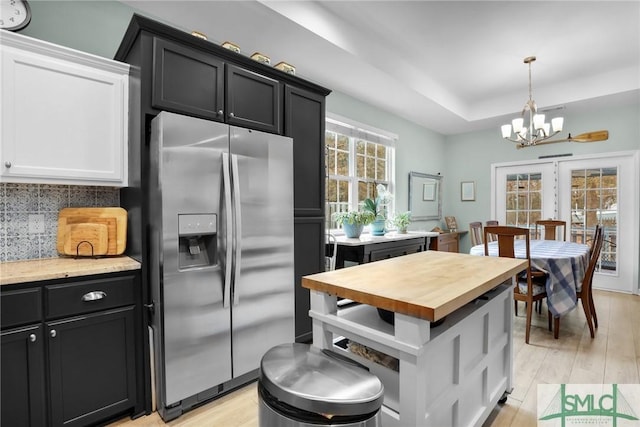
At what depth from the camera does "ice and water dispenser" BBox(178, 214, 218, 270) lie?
183 cm

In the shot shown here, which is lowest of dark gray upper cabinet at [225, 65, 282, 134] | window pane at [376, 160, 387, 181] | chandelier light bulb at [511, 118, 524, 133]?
window pane at [376, 160, 387, 181]

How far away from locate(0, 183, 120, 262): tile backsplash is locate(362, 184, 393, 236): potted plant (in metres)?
2.82

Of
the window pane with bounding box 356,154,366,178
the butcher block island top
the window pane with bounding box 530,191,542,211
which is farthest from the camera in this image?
the window pane with bounding box 530,191,542,211

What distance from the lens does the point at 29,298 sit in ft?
4.90

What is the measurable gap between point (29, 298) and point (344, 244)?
2.40m

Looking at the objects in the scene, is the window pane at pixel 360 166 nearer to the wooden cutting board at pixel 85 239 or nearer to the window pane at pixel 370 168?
the window pane at pixel 370 168

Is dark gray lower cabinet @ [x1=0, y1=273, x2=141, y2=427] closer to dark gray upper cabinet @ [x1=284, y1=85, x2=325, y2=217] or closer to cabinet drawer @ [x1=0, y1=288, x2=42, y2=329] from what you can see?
cabinet drawer @ [x1=0, y1=288, x2=42, y2=329]

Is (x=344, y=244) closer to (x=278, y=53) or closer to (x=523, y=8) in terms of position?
(x=278, y=53)

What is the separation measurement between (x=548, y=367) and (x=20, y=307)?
11.0ft

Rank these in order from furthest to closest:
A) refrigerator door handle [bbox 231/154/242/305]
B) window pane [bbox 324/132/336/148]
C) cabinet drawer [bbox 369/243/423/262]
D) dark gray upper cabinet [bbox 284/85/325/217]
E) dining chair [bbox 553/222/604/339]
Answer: window pane [bbox 324/132/336/148], cabinet drawer [bbox 369/243/423/262], dining chair [bbox 553/222/604/339], dark gray upper cabinet [bbox 284/85/325/217], refrigerator door handle [bbox 231/154/242/305]

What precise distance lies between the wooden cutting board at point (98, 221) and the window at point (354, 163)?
215 centimetres

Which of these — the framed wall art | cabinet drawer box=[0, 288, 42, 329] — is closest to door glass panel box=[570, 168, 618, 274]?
the framed wall art

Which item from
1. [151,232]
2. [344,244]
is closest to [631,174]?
[344,244]

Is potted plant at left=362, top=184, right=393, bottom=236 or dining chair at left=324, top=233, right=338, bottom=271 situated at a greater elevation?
potted plant at left=362, top=184, right=393, bottom=236
